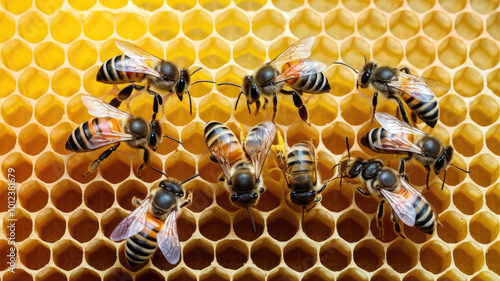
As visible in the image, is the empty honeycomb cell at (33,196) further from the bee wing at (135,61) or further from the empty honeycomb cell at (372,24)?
the empty honeycomb cell at (372,24)

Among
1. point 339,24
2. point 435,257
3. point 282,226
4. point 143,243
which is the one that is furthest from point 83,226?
point 435,257

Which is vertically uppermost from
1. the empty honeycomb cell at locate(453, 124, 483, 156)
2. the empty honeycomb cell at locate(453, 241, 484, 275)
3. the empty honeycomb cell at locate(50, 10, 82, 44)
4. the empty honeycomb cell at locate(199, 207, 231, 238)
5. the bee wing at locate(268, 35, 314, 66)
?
the empty honeycomb cell at locate(50, 10, 82, 44)

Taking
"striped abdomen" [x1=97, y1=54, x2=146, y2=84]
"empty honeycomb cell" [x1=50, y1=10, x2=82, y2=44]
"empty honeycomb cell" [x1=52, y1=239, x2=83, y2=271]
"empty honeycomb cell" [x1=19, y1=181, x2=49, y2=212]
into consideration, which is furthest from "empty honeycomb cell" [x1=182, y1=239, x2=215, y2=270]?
"empty honeycomb cell" [x1=50, y1=10, x2=82, y2=44]

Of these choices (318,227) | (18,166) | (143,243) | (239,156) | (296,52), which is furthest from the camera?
(318,227)

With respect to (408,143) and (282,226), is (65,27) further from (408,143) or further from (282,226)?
(408,143)

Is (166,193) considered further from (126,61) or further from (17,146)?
(17,146)

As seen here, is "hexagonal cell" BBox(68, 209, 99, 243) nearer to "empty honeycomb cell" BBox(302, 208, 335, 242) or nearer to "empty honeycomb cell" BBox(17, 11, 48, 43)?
"empty honeycomb cell" BBox(17, 11, 48, 43)

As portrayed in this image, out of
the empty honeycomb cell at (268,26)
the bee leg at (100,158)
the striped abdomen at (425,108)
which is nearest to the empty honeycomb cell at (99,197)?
the bee leg at (100,158)
